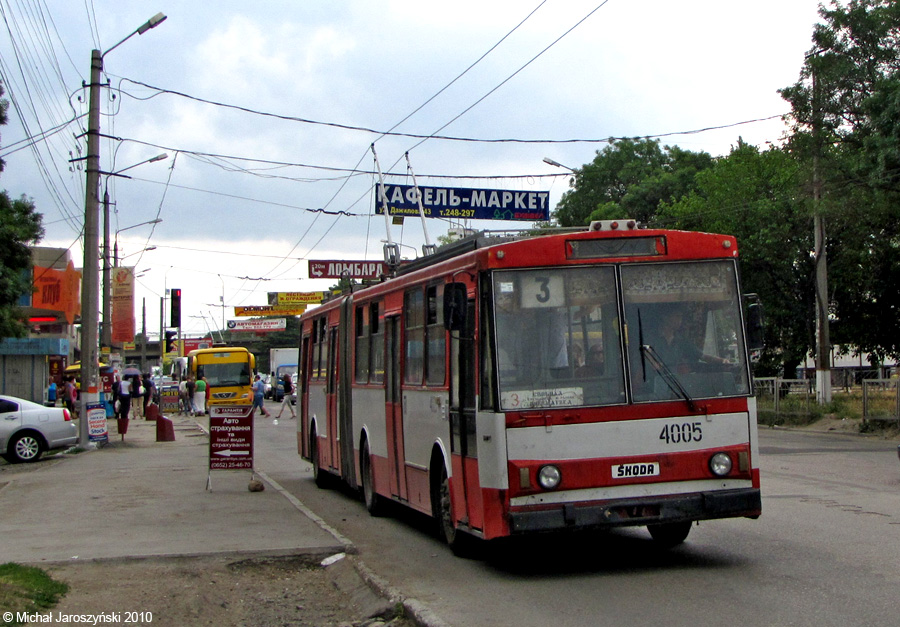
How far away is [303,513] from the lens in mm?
12742

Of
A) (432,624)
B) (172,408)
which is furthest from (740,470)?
(172,408)

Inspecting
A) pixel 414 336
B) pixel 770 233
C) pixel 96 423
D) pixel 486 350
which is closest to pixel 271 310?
pixel 770 233

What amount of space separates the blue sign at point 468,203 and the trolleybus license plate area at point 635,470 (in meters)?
29.4

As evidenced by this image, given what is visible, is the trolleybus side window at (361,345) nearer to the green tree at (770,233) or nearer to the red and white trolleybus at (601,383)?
the red and white trolleybus at (601,383)

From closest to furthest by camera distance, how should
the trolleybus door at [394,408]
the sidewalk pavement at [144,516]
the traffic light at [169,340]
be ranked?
the sidewalk pavement at [144,516] → the trolleybus door at [394,408] → the traffic light at [169,340]

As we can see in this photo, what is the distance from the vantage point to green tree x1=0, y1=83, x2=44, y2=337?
2236 cm

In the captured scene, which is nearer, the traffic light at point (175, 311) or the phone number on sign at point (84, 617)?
the phone number on sign at point (84, 617)

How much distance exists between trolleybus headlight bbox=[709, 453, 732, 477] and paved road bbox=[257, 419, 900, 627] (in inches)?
29.8

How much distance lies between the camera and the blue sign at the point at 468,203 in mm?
37719

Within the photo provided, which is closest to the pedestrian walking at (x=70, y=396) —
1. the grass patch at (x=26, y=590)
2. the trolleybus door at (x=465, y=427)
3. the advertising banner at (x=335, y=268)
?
the advertising banner at (x=335, y=268)

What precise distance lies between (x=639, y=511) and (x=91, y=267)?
19.0 metres

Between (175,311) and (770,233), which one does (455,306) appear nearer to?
(175,311)

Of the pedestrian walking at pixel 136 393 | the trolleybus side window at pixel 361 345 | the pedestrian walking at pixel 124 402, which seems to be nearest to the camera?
the trolleybus side window at pixel 361 345

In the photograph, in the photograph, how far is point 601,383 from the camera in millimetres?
8391
